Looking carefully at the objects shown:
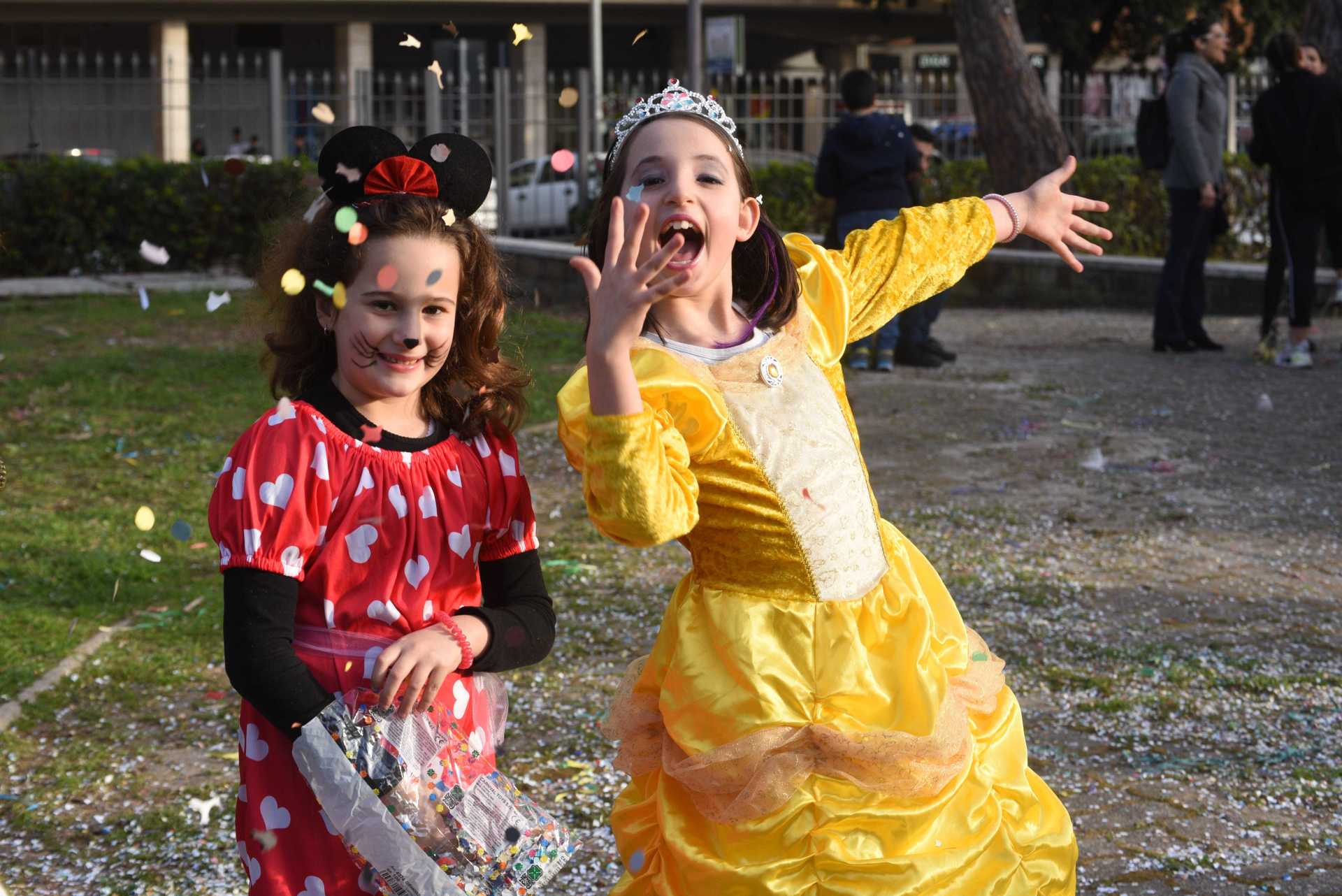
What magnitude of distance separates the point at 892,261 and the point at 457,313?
849 mm

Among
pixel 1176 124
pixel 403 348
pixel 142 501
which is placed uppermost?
pixel 1176 124

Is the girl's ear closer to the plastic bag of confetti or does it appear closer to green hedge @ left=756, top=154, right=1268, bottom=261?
the plastic bag of confetti

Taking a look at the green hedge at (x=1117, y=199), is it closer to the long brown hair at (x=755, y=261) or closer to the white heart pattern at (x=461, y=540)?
the long brown hair at (x=755, y=261)

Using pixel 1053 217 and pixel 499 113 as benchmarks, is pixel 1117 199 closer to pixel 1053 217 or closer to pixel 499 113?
pixel 499 113

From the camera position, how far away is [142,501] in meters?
5.94

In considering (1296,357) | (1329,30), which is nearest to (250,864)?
(1296,357)

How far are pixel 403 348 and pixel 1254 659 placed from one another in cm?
310

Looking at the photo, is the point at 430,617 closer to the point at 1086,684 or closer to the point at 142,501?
the point at 1086,684

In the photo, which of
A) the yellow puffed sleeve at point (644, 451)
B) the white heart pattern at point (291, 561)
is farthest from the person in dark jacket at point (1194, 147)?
the white heart pattern at point (291, 561)

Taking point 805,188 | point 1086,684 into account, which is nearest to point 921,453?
point 1086,684

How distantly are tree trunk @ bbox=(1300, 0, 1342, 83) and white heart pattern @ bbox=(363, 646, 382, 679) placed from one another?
10.8 metres

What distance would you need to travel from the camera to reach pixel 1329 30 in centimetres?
1156

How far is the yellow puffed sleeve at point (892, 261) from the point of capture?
2.67m

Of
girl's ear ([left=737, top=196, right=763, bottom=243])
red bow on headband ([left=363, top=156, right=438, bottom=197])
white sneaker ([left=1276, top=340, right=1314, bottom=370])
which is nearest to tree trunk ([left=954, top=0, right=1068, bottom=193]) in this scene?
white sneaker ([left=1276, top=340, right=1314, bottom=370])
